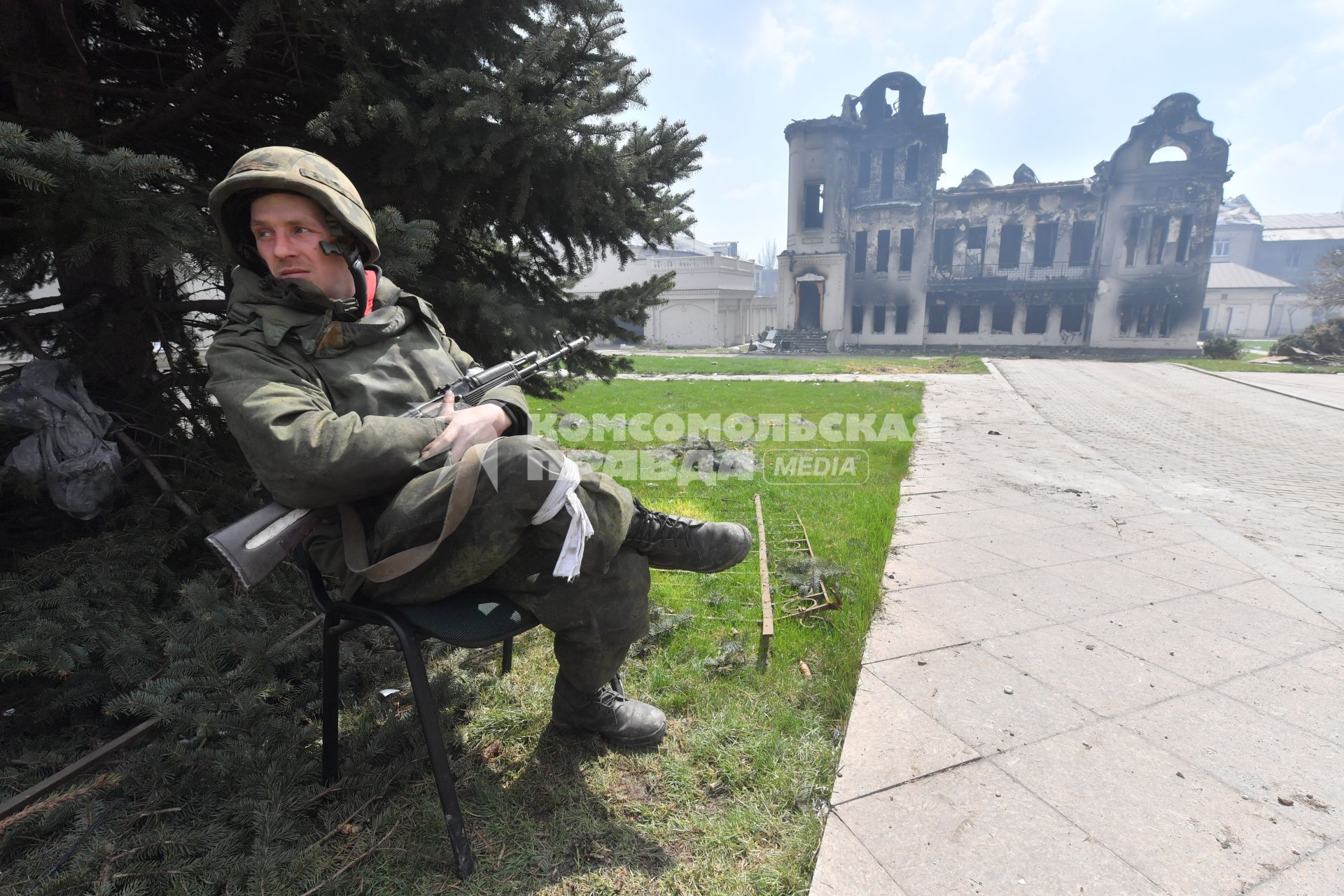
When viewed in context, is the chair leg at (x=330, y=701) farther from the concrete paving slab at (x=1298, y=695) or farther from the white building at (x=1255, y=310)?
the white building at (x=1255, y=310)

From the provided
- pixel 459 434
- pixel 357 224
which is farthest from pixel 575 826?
pixel 357 224

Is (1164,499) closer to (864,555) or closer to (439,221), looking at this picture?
(864,555)

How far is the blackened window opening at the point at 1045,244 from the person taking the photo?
107 ft

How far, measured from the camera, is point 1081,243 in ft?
105

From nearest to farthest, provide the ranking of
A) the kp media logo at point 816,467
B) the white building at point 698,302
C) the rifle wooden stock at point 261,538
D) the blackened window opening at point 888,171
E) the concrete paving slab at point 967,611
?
the rifle wooden stock at point 261,538 → the concrete paving slab at point 967,611 → the kp media logo at point 816,467 → the blackened window opening at point 888,171 → the white building at point 698,302

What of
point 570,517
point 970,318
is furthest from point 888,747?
point 970,318

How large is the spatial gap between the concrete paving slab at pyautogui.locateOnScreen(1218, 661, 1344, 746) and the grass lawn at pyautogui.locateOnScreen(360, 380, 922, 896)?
1524 mm

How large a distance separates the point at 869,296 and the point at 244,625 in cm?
3602

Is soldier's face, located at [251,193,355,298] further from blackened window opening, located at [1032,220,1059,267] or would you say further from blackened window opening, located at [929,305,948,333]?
blackened window opening, located at [1032,220,1059,267]

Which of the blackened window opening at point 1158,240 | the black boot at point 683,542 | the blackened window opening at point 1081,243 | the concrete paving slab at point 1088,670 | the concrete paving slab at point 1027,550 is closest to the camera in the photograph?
the black boot at point 683,542

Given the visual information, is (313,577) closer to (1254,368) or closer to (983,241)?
(1254,368)

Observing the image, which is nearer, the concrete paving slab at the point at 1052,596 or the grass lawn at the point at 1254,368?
the concrete paving slab at the point at 1052,596

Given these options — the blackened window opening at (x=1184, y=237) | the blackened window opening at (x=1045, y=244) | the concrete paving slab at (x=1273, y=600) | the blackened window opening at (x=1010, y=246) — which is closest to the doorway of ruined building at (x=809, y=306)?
the blackened window opening at (x=1010, y=246)

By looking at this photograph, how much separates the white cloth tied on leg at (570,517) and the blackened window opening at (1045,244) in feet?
125
